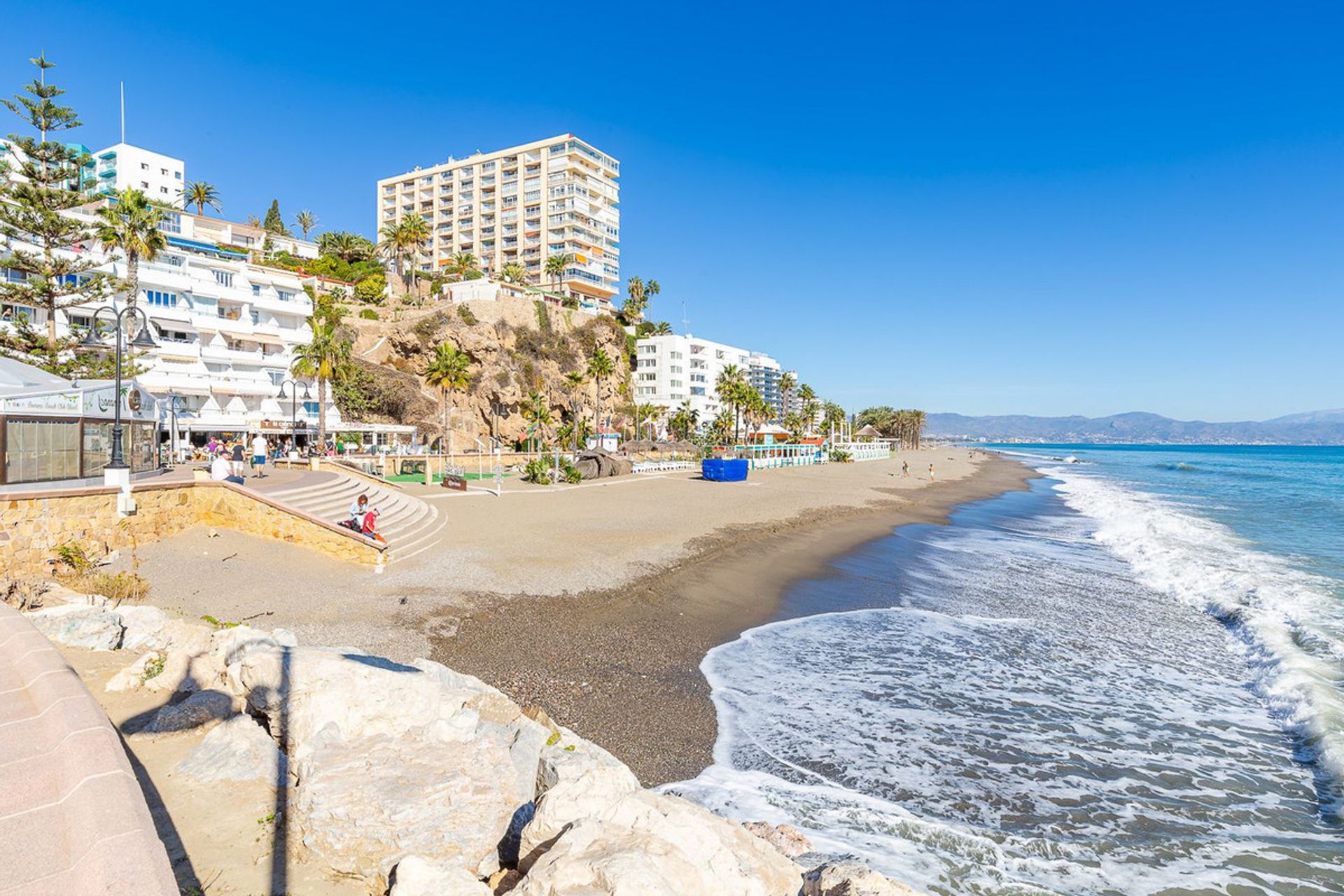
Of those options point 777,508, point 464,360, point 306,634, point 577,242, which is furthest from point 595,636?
point 577,242

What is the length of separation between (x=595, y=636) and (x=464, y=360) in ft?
140

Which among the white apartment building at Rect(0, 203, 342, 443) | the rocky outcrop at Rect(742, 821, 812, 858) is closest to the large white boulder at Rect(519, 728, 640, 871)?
the rocky outcrop at Rect(742, 821, 812, 858)

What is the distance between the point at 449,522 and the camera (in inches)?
855

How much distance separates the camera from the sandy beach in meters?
9.42

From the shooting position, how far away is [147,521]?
1423 centimetres

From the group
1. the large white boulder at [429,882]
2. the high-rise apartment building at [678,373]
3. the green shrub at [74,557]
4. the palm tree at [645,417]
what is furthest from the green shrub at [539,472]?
the high-rise apartment building at [678,373]

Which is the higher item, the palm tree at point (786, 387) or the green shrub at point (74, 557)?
the palm tree at point (786, 387)

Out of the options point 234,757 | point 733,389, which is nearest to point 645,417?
point 733,389

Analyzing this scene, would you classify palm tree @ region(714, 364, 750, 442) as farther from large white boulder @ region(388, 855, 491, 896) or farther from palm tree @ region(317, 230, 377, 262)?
large white boulder @ region(388, 855, 491, 896)

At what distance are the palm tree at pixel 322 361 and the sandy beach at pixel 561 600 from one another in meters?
21.3

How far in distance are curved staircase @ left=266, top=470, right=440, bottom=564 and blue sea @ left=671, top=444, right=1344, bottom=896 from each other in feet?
33.1

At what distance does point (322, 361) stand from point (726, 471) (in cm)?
2682

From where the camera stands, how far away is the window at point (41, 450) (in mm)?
13055

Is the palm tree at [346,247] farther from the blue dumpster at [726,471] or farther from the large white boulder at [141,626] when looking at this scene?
the large white boulder at [141,626]
